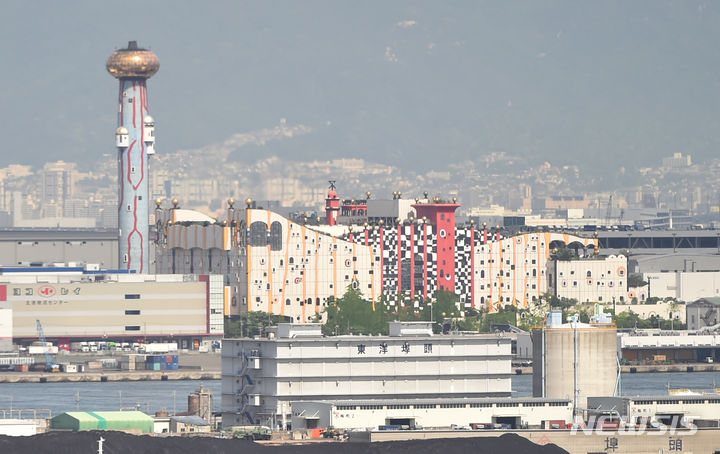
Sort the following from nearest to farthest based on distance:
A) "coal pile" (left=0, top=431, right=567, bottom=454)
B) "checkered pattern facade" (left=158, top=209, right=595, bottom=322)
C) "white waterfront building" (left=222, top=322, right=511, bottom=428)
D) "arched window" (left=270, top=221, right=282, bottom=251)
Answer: "coal pile" (left=0, top=431, right=567, bottom=454) < "white waterfront building" (left=222, top=322, right=511, bottom=428) < "checkered pattern facade" (left=158, top=209, right=595, bottom=322) < "arched window" (left=270, top=221, right=282, bottom=251)

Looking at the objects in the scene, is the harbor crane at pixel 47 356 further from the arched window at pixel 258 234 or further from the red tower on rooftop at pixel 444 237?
the red tower on rooftop at pixel 444 237

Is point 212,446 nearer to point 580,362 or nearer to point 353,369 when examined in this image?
point 580,362

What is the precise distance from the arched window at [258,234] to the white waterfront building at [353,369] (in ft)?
246

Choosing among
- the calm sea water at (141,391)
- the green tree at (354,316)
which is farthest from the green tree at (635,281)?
the calm sea water at (141,391)

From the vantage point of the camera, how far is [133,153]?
7052 inches

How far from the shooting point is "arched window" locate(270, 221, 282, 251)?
524ft

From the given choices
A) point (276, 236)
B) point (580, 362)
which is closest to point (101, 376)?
point (276, 236)

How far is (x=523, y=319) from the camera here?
157750mm

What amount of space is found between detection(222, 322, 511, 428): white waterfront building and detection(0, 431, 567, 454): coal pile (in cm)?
2397

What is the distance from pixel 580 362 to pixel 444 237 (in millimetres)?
91397

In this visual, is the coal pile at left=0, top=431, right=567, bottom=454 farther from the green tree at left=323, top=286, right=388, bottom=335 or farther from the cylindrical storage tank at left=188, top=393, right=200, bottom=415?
the green tree at left=323, top=286, right=388, bottom=335

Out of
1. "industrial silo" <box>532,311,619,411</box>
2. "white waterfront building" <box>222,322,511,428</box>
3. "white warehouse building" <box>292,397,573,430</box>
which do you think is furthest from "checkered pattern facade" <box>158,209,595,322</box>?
"white warehouse building" <box>292,397,573,430</box>

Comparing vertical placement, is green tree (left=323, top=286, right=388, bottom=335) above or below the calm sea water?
above

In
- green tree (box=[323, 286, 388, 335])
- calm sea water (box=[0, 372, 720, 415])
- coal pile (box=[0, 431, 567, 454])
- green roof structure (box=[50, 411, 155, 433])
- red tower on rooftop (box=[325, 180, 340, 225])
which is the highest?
red tower on rooftop (box=[325, 180, 340, 225])
